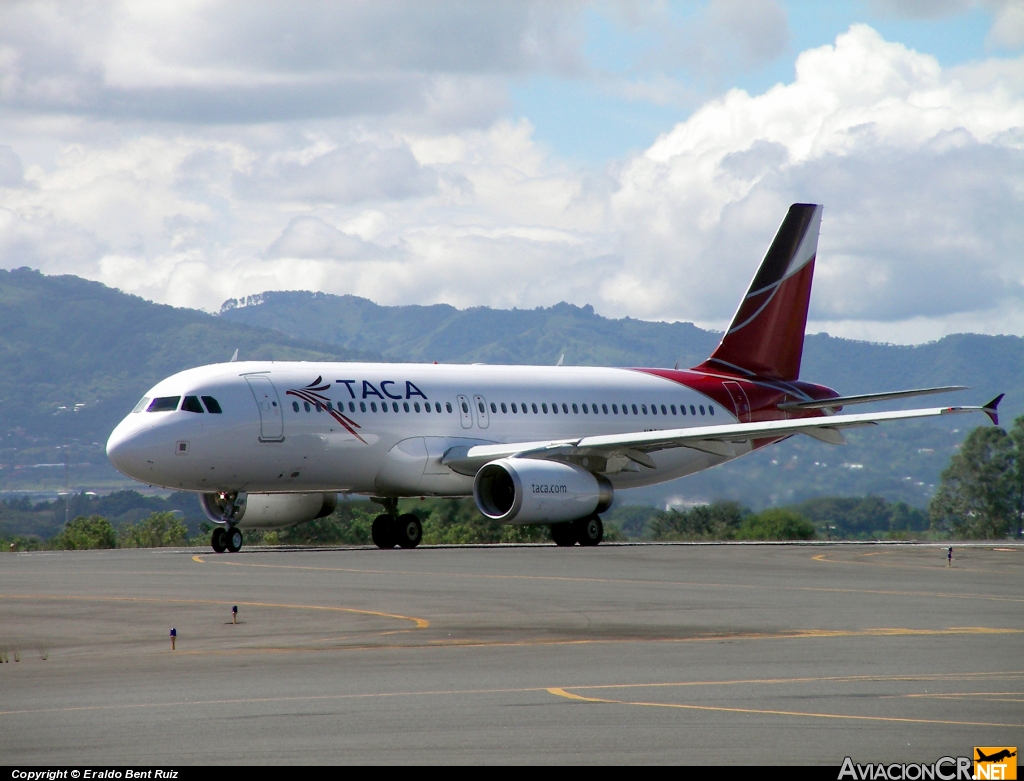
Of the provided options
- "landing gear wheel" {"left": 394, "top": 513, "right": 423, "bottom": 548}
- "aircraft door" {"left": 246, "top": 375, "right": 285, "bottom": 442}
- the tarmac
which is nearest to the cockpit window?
"aircraft door" {"left": 246, "top": 375, "right": 285, "bottom": 442}

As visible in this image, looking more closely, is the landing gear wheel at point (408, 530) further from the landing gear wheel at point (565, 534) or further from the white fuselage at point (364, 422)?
the landing gear wheel at point (565, 534)

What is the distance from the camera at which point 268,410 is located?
37.4m

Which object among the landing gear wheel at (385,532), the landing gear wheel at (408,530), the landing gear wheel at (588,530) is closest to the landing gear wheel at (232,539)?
the landing gear wheel at (385,532)

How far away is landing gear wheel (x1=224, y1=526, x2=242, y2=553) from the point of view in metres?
37.3

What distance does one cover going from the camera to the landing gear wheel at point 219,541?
37219 millimetres

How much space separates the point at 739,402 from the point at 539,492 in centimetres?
1218

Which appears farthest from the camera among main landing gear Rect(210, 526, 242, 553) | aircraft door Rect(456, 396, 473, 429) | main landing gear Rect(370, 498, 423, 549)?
main landing gear Rect(370, 498, 423, 549)

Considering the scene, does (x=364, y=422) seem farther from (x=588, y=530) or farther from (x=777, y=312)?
(x=777, y=312)

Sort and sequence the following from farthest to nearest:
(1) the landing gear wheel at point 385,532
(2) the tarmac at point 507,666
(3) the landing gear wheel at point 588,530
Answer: (1) the landing gear wheel at point 385,532
(3) the landing gear wheel at point 588,530
(2) the tarmac at point 507,666

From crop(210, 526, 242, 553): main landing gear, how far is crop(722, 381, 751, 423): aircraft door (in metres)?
17.3

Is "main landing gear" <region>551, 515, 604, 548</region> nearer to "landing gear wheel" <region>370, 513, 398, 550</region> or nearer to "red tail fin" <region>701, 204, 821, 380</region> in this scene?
"landing gear wheel" <region>370, 513, 398, 550</region>

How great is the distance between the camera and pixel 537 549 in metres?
38.5

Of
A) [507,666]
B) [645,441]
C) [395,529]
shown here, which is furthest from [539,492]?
[507,666]

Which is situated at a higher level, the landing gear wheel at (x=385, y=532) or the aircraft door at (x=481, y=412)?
the aircraft door at (x=481, y=412)
